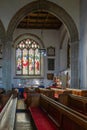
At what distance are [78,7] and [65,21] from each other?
1.13 meters

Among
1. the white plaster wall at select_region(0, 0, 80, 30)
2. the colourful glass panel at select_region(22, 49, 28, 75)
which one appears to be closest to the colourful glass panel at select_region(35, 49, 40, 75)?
the colourful glass panel at select_region(22, 49, 28, 75)

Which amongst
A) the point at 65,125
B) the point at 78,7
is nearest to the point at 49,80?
the point at 78,7

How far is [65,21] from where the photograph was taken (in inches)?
564

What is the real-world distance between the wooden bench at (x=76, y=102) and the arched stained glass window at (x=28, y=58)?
13755mm

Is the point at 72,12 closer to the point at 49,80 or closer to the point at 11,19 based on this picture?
the point at 11,19

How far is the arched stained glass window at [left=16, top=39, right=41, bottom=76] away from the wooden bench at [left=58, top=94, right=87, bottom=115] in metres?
13.8

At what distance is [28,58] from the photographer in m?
21.1

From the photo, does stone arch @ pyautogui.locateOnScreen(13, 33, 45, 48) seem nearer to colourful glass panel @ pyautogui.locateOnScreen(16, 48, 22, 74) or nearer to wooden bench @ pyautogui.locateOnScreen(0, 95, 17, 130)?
colourful glass panel @ pyautogui.locateOnScreen(16, 48, 22, 74)

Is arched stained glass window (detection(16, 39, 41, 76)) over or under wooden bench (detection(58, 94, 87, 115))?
over

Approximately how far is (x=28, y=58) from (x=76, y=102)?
15.1m

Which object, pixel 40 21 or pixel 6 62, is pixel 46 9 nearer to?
pixel 6 62

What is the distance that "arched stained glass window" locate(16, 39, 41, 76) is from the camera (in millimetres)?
20812

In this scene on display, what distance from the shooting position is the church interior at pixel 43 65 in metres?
4.54

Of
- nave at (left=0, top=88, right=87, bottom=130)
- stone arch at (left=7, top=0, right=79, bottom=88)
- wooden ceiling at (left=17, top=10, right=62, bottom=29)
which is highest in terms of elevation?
wooden ceiling at (left=17, top=10, right=62, bottom=29)
